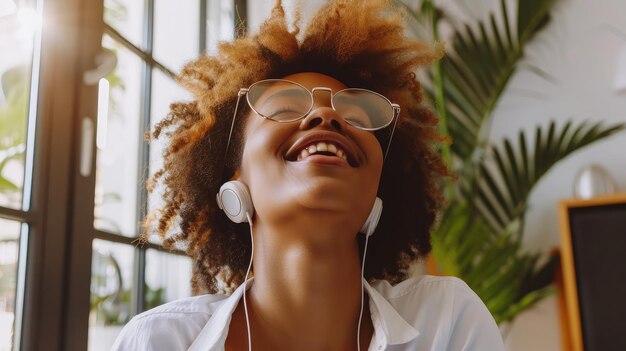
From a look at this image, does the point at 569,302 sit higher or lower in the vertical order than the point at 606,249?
lower

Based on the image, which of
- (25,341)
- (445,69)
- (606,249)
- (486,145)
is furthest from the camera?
(486,145)

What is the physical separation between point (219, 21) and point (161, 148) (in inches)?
37.7

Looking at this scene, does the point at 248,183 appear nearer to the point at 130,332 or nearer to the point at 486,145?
the point at 130,332

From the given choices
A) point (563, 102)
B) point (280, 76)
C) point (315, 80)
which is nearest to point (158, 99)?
point (280, 76)

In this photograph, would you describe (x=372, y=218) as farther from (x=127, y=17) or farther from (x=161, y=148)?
(x=127, y=17)

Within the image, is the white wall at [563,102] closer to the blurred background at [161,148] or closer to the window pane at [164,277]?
the blurred background at [161,148]

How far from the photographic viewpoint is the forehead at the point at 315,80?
1.19 meters

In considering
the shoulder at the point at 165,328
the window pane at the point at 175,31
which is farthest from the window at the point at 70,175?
the shoulder at the point at 165,328

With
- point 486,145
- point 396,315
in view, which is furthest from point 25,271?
point 486,145

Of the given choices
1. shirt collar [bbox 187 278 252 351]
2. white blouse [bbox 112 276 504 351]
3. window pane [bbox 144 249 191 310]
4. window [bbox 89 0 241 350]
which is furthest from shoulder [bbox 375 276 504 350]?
window pane [bbox 144 249 191 310]

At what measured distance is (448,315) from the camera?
1127 millimetres

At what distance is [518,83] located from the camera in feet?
10.2

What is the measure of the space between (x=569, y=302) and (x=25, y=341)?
1.92 metres

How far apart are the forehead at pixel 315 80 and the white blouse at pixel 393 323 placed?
13.6 inches
